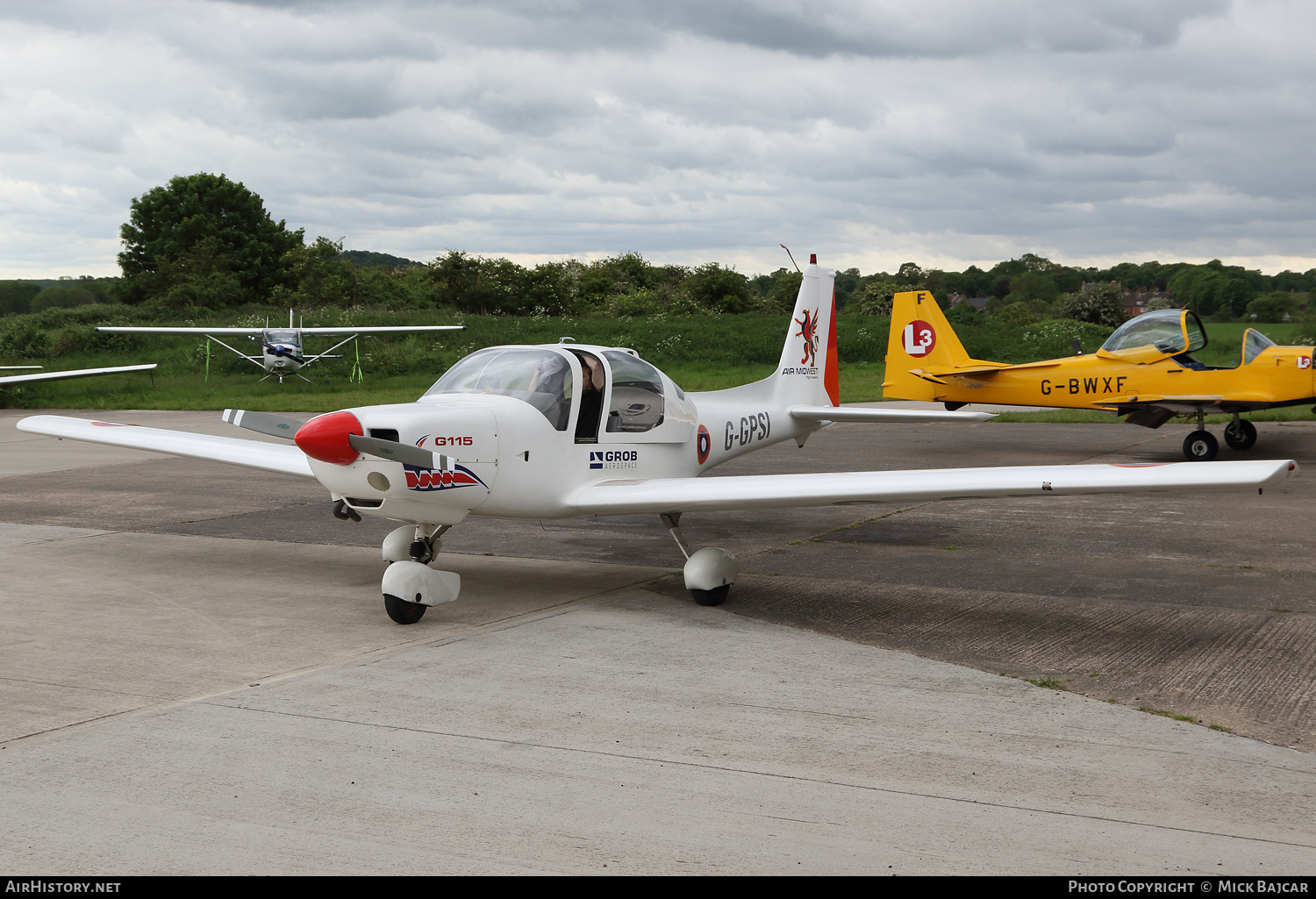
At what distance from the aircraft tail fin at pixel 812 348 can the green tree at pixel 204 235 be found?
206ft

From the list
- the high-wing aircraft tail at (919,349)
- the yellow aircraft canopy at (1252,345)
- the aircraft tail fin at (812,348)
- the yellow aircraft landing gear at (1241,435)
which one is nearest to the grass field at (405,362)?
the high-wing aircraft tail at (919,349)

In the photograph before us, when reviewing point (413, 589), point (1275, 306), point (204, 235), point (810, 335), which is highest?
point (204, 235)

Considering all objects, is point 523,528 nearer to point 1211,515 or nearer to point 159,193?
point 1211,515

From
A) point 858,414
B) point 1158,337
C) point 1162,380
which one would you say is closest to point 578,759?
point 858,414

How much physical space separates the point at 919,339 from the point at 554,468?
11.5 m

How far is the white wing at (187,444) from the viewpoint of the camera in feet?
27.3

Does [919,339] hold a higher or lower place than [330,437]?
higher

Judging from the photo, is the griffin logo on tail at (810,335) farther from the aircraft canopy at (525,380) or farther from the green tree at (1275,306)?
the green tree at (1275,306)

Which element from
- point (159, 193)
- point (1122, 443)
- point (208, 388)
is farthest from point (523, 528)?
point (159, 193)

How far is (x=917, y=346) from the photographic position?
56.3 ft

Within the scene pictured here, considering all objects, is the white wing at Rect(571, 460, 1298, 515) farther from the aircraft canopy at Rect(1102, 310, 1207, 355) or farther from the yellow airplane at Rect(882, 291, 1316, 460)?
the aircraft canopy at Rect(1102, 310, 1207, 355)

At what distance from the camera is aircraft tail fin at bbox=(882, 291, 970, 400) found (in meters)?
16.9

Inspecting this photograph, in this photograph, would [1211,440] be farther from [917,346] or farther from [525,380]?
[525,380]

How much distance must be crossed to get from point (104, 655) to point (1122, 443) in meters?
14.8
